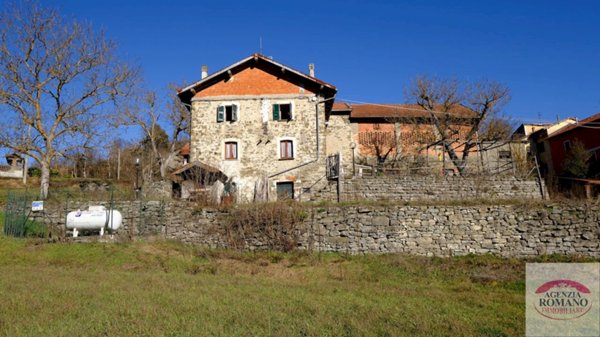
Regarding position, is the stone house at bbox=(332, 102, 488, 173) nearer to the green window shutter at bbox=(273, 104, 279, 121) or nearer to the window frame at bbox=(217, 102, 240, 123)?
the green window shutter at bbox=(273, 104, 279, 121)

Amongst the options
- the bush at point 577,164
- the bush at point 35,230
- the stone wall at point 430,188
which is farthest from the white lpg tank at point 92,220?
the bush at point 577,164

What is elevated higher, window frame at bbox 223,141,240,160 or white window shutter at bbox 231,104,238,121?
white window shutter at bbox 231,104,238,121

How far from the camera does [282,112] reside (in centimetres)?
2230

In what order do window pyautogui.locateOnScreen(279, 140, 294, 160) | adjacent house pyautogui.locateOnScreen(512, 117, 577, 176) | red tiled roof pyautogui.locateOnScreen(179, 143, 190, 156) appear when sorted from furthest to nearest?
red tiled roof pyautogui.locateOnScreen(179, 143, 190, 156), adjacent house pyautogui.locateOnScreen(512, 117, 577, 176), window pyautogui.locateOnScreen(279, 140, 294, 160)

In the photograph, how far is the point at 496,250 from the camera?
13.6 meters

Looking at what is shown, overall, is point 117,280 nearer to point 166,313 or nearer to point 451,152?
point 166,313

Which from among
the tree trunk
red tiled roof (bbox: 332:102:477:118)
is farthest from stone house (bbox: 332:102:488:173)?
the tree trunk

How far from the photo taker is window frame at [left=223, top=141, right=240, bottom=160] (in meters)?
21.8

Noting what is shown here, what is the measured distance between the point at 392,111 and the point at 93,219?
74.6ft

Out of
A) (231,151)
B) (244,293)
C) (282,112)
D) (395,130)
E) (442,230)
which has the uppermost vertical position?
(395,130)

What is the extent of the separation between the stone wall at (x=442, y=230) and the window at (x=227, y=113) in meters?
8.53

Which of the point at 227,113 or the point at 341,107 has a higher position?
the point at 341,107

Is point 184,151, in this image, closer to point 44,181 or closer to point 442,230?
point 44,181

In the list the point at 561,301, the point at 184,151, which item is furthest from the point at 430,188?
the point at 184,151
